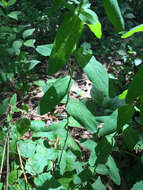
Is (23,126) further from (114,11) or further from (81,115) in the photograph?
(114,11)

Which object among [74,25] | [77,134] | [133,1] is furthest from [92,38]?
[74,25]

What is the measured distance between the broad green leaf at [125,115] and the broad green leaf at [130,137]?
0.13 metres

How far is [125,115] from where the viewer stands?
71 cm

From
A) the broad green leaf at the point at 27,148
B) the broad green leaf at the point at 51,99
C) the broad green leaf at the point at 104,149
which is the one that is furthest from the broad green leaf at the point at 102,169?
the broad green leaf at the point at 51,99

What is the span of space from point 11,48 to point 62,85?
120 cm

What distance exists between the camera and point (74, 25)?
587mm

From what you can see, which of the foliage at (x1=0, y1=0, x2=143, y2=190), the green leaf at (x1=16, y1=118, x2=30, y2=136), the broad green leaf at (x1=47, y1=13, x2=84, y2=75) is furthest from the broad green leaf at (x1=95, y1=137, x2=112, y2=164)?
the green leaf at (x1=16, y1=118, x2=30, y2=136)

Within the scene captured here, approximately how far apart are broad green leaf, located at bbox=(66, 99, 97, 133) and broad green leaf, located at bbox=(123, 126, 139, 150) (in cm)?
13

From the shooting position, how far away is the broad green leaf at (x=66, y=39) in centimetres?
58

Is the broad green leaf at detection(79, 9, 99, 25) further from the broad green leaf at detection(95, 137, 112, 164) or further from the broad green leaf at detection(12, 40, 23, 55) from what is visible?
the broad green leaf at detection(12, 40, 23, 55)

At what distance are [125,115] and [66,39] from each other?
33 cm

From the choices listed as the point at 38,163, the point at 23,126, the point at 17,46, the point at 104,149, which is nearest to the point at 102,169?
the point at 104,149

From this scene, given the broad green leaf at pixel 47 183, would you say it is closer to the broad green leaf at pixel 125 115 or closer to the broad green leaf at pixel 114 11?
the broad green leaf at pixel 125 115

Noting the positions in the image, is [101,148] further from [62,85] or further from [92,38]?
[92,38]
